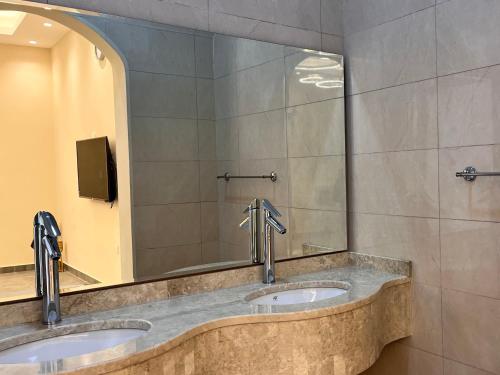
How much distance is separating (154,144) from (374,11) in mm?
1222

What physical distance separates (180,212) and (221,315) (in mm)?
480

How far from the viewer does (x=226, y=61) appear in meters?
2.11

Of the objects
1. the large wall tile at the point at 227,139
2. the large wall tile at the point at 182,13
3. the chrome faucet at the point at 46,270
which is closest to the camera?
the chrome faucet at the point at 46,270

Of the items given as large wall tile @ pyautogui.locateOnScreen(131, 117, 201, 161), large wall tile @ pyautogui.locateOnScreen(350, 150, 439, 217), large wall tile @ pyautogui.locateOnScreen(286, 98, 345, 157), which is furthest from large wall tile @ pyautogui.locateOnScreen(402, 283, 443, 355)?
large wall tile @ pyautogui.locateOnScreen(131, 117, 201, 161)

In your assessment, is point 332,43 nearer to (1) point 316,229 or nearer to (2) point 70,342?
(1) point 316,229

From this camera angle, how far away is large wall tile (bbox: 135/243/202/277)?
6.20ft

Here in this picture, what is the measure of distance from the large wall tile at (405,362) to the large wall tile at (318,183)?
0.70 metres

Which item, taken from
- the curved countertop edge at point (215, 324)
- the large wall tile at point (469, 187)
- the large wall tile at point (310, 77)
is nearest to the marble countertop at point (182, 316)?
the curved countertop edge at point (215, 324)

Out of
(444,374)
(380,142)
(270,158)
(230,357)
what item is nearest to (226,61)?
(270,158)

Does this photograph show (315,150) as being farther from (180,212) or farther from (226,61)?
(180,212)

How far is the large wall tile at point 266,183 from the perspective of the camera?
2160mm

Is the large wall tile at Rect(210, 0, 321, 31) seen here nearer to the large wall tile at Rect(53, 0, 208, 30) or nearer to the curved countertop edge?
the large wall tile at Rect(53, 0, 208, 30)

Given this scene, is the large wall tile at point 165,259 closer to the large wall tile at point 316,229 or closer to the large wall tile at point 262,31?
the large wall tile at point 316,229

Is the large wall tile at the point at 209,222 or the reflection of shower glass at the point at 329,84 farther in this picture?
the reflection of shower glass at the point at 329,84
